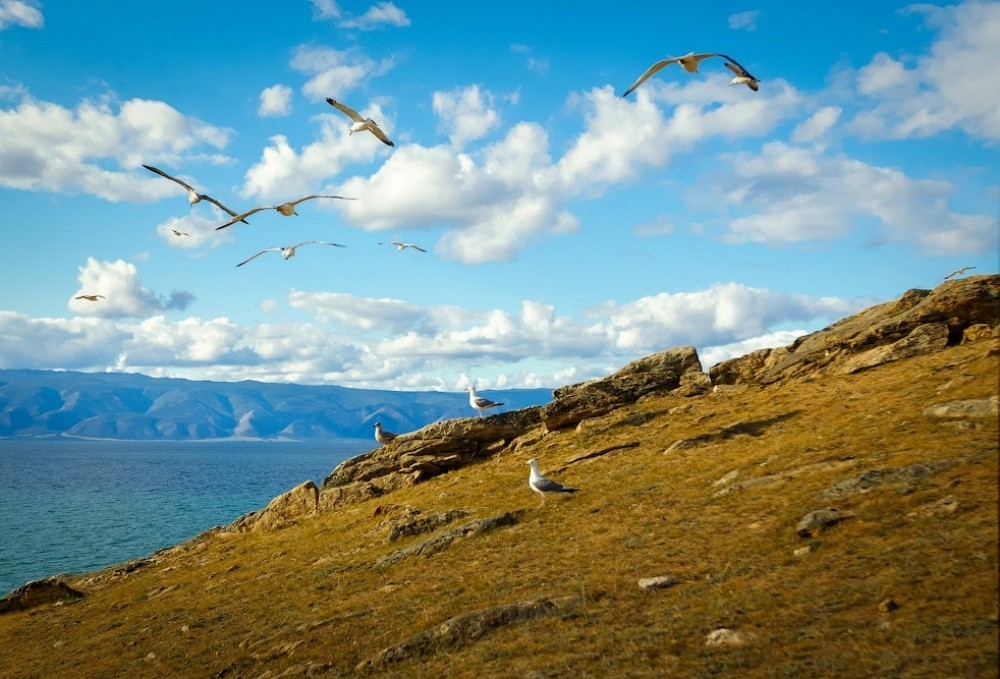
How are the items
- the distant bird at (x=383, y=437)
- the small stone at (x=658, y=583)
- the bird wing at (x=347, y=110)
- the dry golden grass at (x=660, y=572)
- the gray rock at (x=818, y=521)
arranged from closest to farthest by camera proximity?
the dry golden grass at (x=660, y=572) → the small stone at (x=658, y=583) → the gray rock at (x=818, y=521) → the bird wing at (x=347, y=110) → the distant bird at (x=383, y=437)

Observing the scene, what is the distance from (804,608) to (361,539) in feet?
89.8

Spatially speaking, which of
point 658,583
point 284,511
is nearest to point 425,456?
point 284,511

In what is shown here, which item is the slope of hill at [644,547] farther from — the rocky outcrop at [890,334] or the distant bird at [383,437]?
the distant bird at [383,437]

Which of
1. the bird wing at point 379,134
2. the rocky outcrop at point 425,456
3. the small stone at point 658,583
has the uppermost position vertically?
the bird wing at point 379,134

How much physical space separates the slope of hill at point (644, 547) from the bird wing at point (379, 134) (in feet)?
56.7

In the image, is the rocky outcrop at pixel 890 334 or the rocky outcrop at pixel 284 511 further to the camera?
the rocky outcrop at pixel 284 511

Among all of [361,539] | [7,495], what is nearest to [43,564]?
[361,539]

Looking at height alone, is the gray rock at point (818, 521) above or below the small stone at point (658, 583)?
above

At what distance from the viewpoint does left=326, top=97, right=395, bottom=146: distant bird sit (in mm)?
27484

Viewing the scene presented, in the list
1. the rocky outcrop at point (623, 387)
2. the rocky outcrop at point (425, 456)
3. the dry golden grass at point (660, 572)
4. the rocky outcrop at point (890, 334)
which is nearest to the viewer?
the dry golden grass at point (660, 572)

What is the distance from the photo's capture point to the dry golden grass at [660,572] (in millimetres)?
14508

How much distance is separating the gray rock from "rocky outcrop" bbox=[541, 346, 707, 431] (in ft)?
97.7

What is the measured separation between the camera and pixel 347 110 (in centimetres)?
2772

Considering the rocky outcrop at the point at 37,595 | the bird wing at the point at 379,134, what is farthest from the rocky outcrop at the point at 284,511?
the bird wing at the point at 379,134
